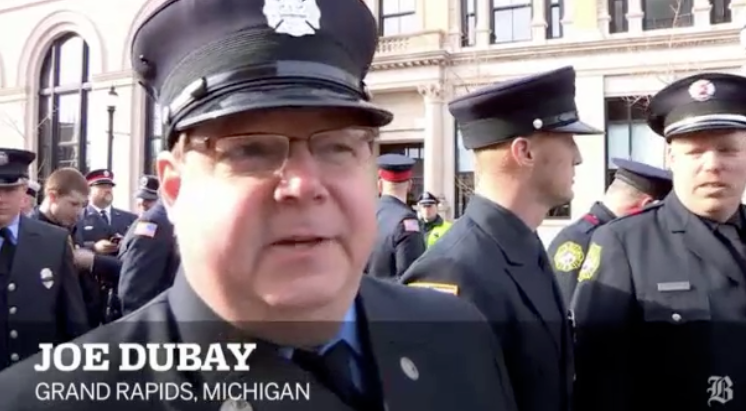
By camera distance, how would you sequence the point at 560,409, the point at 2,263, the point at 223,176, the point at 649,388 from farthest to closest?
1. the point at 2,263
2. the point at 649,388
3. the point at 560,409
4. the point at 223,176

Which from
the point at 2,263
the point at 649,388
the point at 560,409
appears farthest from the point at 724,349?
the point at 2,263

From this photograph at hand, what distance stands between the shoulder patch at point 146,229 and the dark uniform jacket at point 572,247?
1285 mm

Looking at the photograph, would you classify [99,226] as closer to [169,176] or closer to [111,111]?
[111,111]

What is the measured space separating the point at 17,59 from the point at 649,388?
1.37 meters

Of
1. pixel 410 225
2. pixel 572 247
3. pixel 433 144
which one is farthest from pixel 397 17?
pixel 572 247

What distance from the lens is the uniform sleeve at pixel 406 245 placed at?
3.21m

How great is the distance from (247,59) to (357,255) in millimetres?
227

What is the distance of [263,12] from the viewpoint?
761 mm

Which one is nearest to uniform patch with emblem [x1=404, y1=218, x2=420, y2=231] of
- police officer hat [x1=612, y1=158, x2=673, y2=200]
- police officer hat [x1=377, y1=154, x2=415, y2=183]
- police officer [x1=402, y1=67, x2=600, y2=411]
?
police officer hat [x1=377, y1=154, x2=415, y2=183]

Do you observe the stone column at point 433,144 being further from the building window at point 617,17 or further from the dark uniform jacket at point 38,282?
the dark uniform jacket at point 38,282

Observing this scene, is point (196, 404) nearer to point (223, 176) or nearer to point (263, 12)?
point (223, 176)

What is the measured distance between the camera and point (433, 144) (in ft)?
29.0

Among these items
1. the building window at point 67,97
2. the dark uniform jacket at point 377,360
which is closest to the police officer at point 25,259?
the building window at point 67,97

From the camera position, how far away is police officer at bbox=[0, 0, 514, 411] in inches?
28.0
